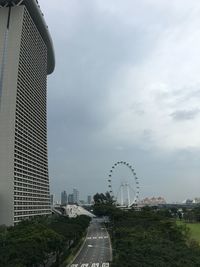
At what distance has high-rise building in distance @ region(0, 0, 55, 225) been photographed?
124 metres

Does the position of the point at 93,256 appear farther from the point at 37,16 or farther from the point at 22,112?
the point at 37,16

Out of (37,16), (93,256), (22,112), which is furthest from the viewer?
(37,16)

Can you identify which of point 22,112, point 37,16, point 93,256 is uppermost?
point 37,16

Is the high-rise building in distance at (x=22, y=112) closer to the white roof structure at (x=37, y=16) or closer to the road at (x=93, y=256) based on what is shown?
the white roof structure at (x=37, y=16)

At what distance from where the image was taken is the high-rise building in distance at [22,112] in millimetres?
123625

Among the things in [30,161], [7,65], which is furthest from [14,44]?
[30,161]

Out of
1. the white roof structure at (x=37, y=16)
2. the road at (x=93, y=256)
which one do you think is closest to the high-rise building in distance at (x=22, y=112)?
the white roof structure at (x=37, y=16)

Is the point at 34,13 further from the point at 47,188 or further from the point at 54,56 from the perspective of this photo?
the point at 47,188

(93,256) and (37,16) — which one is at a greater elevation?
(37,16)

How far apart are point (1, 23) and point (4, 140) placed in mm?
39830

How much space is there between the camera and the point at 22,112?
136500 mm

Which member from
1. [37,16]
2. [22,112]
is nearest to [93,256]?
[22,112]

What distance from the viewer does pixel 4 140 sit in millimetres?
124375

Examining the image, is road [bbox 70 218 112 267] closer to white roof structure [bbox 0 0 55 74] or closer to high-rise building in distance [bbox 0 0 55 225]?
high-rise building in distance [bbox 0 0 55 225]
